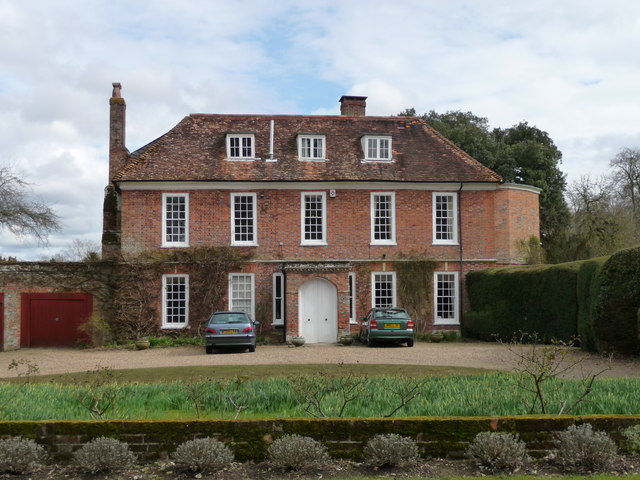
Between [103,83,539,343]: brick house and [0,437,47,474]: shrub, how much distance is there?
1919 cm

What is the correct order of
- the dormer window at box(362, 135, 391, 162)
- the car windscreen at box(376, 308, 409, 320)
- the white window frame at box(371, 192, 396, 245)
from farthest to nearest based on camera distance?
the dormer window at box(362, 135, 391, 162), the white window frame at box(371, 192, 396, 245), the car windscreen at box(376, 308, 409, 320)

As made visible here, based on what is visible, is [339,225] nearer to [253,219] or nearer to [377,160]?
[377,160]

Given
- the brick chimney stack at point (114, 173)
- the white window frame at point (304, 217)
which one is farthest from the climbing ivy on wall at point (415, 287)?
the brick chimney stack at point (114, 173)

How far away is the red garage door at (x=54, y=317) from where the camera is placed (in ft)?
90.0

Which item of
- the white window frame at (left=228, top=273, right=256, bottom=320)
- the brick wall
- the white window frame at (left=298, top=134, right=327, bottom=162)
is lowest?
the white window frame at (left=228, top=273, right=256, bottom=320)

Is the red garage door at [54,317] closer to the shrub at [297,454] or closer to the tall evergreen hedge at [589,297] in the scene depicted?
the tall evergreen hedge at [589,297]

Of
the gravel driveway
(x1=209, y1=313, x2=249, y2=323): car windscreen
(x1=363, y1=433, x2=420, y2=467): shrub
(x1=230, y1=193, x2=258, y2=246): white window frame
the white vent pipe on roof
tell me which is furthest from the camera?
the white vent pipe on roof

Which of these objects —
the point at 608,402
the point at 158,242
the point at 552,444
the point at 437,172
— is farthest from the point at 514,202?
the point at 552,444

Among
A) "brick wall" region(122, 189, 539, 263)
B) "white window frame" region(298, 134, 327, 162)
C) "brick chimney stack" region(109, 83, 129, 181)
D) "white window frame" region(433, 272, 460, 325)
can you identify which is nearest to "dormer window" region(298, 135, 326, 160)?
"white window frame" region(298, 134, 327, 162)

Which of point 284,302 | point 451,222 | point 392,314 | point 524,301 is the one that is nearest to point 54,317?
point 284,302

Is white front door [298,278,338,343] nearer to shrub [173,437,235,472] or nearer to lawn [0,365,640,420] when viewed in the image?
lawn [0,365,640,420]

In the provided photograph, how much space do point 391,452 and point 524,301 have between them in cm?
1816

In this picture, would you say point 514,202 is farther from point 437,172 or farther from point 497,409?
point 497,409

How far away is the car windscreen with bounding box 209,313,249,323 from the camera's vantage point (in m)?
23.1
